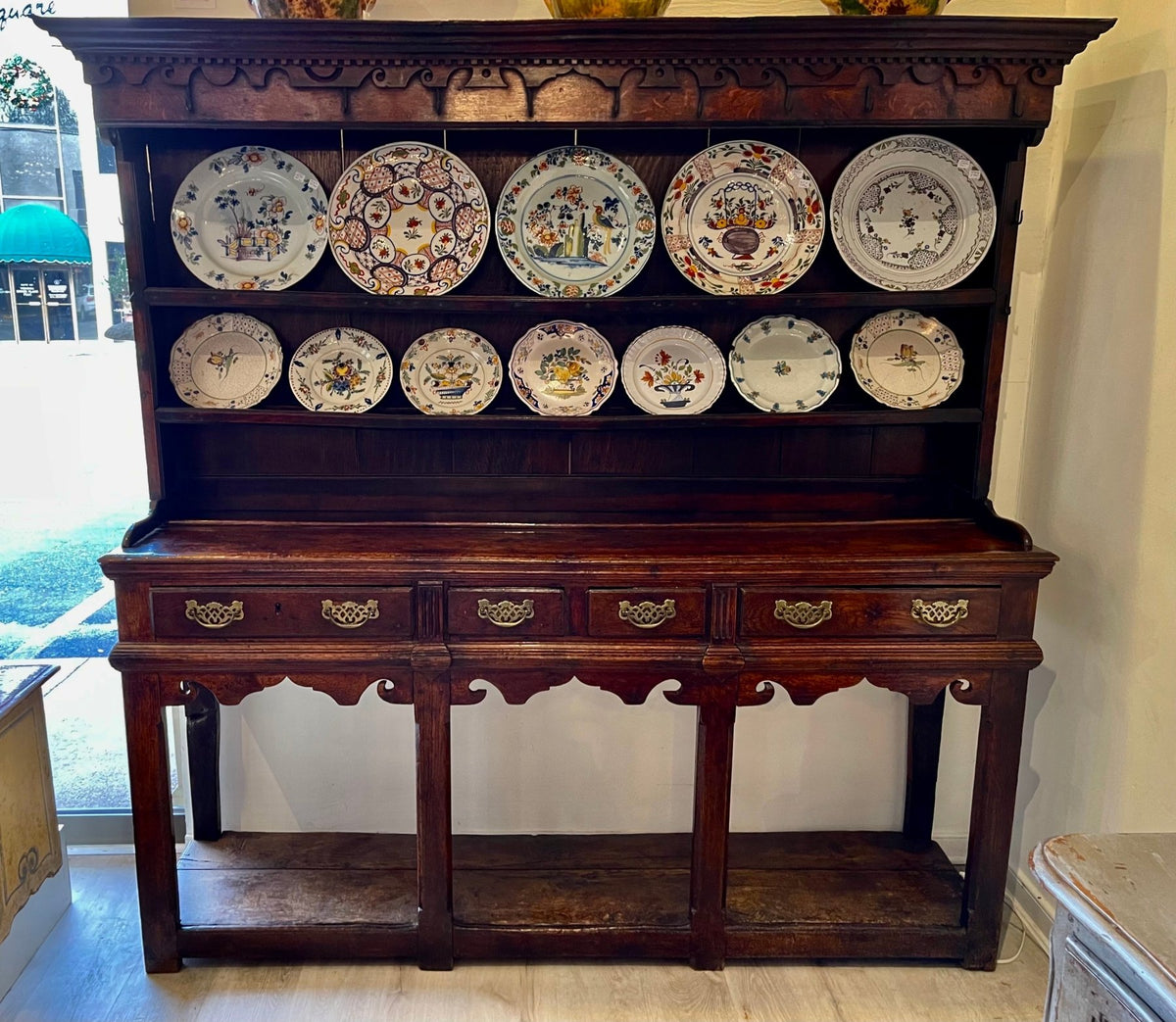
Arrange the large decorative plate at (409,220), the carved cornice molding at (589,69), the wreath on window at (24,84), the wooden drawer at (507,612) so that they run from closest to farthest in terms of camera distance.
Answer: the carved cornice molding at (589,69), the wooden drawer at (507,612), the large decorative plate at (409,220), the wreath on window at (24,84)

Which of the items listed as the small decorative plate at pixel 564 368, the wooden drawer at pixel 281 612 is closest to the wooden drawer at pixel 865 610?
the small decorative plate at pixel 564 368

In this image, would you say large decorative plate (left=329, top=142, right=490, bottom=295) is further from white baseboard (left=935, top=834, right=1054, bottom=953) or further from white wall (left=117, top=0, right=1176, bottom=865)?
white baseboard (left=935, top=834, right=1054, bottom=953)

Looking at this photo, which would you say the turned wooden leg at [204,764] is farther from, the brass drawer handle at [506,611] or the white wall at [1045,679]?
the brass drawer handle at [506,611]

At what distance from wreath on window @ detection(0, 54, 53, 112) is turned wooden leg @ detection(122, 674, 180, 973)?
1.32 metres

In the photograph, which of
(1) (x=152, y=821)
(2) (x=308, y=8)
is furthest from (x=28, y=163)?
(1) (x=152, y=821)

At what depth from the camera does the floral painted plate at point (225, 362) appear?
6.35 feet

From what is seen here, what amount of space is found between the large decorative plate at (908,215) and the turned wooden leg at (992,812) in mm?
805

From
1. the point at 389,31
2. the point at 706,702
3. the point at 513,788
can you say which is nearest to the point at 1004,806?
the point at 706,702

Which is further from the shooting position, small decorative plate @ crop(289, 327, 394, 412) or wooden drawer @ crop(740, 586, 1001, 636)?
small decorative plate @ crop(289, 327, 394, 412)

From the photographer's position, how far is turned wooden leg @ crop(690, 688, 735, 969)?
1.80m

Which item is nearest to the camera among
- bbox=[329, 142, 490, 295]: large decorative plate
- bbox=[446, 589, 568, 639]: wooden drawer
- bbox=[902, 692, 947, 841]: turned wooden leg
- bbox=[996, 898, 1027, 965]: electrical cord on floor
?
bbox=[446, 589, 568, 639]: wooden drawer

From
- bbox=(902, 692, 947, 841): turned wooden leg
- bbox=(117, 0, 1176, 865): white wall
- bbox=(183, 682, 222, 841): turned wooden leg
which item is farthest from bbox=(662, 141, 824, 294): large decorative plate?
bbox=(183, 682, 222, 841): turned wooden leg

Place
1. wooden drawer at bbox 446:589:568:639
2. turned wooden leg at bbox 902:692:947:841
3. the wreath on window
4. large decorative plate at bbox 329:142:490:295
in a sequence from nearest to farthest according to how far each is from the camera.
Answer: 1. wooden drawer at bbox 446:589:568:639
2. large decorative plate at bbox 329:142:490:295
3. the wreath on window
4. turned wooden leg at bbox 902:692:947:841

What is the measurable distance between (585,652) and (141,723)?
84cm
